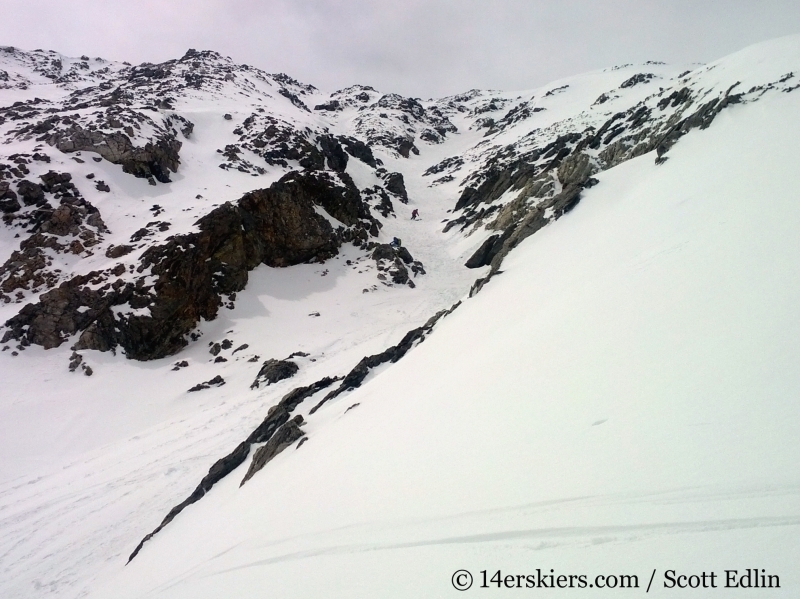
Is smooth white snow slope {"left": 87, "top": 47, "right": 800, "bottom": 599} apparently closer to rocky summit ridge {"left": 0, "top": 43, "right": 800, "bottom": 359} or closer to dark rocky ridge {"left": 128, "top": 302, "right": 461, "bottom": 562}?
dark rocky ridge {"left": 128, "top": 302, "right": 461, "bottom": 562}

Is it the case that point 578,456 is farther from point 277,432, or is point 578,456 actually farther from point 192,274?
point 192,274

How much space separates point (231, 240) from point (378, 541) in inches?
980

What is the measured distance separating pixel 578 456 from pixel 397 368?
836 cm

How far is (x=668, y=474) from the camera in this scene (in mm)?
3213

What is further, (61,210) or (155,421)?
(61,210)

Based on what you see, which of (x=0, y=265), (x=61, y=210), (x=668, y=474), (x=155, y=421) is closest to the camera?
(x=668, y=474)

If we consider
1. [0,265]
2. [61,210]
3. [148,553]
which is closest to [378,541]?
[148,553]

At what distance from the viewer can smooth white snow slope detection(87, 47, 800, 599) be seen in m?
2.91

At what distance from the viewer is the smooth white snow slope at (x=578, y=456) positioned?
9.53 ft

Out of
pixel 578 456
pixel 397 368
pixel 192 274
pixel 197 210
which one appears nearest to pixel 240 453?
pixel 397 368

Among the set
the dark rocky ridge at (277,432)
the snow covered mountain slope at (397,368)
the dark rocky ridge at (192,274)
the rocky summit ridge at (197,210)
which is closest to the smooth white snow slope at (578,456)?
the snow covered mountain slope at (397,368)

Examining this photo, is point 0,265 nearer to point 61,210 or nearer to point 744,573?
point 61,210

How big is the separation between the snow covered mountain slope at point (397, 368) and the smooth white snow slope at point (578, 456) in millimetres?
30

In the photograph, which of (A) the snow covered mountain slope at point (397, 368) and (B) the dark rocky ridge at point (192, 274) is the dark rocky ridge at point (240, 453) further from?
(B) the dark rocky ridge at point (192, 274)
